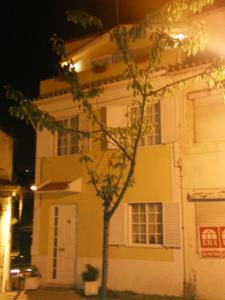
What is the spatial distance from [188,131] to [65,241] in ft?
18.3

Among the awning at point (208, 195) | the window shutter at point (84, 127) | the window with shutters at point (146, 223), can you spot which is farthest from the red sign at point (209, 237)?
the window shutter at point (84, 127)

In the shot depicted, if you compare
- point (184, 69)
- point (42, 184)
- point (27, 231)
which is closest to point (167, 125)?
point (184, 69)

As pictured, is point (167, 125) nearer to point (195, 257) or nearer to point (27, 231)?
point (195, 257)

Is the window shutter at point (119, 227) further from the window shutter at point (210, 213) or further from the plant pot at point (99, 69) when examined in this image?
the plant pot at point (99, 69)

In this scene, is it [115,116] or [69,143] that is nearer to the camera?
[115,116]

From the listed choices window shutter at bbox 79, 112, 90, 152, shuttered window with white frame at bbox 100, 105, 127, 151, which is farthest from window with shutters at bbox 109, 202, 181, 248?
window shutter at bbox 79, 112, 90, 152

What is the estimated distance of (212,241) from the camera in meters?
11.7

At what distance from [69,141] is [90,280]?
5066 millimetres

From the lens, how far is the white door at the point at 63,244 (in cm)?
1414

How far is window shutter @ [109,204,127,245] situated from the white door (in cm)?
165

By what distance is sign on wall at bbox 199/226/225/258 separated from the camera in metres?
11.5

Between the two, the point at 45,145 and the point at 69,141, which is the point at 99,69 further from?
the point at 45,145

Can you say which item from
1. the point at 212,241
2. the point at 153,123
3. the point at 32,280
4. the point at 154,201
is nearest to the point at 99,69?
the point at 153,123

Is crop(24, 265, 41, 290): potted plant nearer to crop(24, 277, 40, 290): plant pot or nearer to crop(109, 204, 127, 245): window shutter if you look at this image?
crop(24, 277, 40, 290): plant pot
